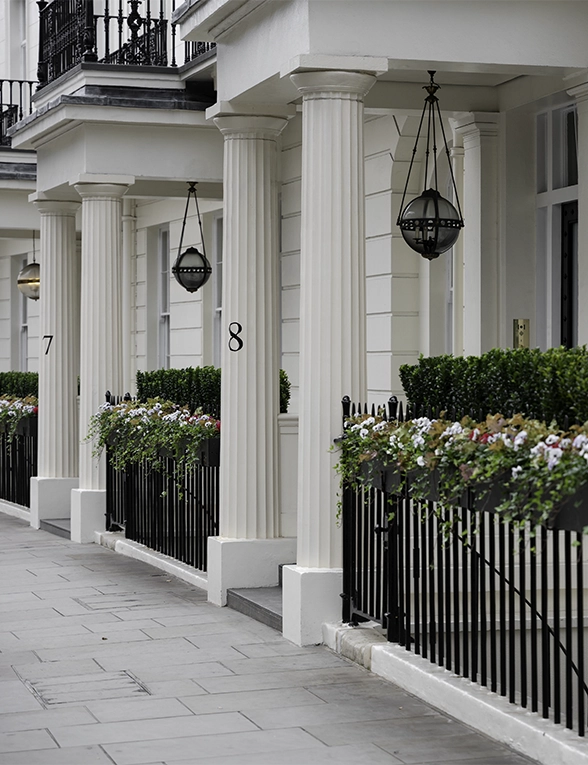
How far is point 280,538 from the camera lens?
30.8ft

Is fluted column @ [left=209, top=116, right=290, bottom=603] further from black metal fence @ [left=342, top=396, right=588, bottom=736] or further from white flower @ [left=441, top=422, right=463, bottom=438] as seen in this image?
white flower @ [left=441, top=422, right=463, bottom=438]

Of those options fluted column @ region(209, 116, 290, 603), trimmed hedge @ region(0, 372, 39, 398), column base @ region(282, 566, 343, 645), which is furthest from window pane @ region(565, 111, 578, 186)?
trimmed hedge @ region(0, 372, 39, 398)

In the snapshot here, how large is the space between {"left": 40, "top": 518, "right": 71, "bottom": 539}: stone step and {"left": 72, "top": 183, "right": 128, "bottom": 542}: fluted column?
4.08 feet

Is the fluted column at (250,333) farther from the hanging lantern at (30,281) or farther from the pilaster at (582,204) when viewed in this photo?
the hanging lantern at (30,281)

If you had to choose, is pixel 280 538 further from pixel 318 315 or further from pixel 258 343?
pixel 318 315

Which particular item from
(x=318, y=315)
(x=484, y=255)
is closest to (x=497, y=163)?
(x=484, y=255)

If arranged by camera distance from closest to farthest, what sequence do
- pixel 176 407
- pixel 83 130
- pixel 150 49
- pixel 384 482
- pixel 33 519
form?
pixel 384 482 → pixel 176 407 → pixel 83 130 → pixel 150 49 → pixel 33 519

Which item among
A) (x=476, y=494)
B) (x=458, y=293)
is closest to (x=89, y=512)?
(x=458, y=293)

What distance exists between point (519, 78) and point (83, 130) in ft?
14.9

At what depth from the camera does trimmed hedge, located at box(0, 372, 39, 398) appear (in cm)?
1742

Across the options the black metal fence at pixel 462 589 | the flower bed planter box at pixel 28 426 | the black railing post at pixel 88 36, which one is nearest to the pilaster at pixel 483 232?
the black metal fence at pixel 462 589

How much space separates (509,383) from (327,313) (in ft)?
3.92

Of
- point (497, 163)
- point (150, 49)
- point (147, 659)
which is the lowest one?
point (147, 659)

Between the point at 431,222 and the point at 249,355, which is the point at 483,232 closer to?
the point at 431,222
